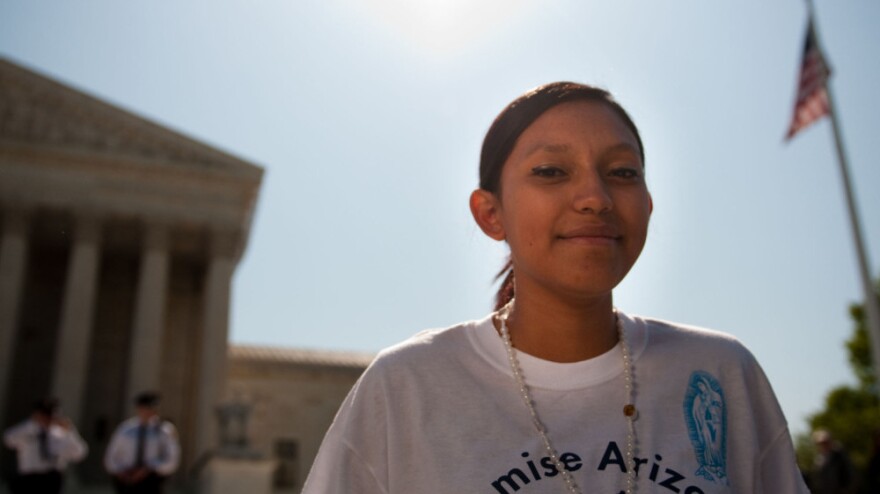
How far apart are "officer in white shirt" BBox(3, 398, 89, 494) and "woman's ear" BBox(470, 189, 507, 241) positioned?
13.6 metres

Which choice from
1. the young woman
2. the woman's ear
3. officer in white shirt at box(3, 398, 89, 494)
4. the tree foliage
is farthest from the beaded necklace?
the tree foliage

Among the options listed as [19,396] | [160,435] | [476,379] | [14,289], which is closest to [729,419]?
[476,379]

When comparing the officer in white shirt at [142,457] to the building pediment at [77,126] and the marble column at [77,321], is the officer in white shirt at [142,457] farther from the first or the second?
the building pediment at [77,126]

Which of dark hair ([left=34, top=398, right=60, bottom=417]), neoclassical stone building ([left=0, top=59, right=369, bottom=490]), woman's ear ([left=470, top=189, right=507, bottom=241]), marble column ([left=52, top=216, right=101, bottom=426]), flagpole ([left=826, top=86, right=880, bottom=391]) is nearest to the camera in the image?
woman's ear ([left=470, top=189, right=507, bottom=241])

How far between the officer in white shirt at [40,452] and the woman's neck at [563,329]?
1384cm

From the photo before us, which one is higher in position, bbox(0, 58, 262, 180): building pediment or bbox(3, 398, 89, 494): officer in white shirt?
bbox(0, 58, 262, 180): building pediment

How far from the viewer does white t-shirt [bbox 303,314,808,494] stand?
223 centimetres

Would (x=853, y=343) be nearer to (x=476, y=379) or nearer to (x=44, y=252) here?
(x=44, y=252)

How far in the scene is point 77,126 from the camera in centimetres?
3728

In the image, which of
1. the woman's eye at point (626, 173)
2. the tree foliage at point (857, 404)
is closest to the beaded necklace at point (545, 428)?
the woman's eye at point (626, 173)

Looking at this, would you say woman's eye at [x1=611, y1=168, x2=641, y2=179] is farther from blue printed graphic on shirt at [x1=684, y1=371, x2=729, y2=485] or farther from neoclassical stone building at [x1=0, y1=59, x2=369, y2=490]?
neoclassical stone building at [x1=0, y1=59, x2=369, y2=490]

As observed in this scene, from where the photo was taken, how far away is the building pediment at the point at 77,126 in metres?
36.4

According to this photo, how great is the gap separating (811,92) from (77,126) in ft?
96.8

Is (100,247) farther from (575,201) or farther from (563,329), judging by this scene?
(575,201)
